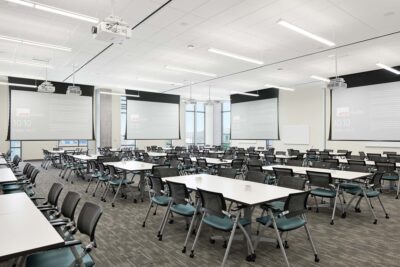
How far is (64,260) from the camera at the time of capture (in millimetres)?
2256

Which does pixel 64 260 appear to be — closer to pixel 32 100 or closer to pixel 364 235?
pixel 364 235

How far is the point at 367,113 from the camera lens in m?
11.6

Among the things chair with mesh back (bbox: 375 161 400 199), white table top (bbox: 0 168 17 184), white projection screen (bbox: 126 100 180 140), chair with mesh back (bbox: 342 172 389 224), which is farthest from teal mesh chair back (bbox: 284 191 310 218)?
white projection screen (bbox: 126 100 180 140)

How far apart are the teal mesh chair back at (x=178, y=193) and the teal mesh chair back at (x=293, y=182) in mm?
1646

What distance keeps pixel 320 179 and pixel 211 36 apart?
4.57 meters

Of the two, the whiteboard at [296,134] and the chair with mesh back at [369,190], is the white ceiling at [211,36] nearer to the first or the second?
the whiteboard at [296,134]

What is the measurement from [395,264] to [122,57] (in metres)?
9.03

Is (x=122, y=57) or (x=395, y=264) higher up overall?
(x=122, y=57)

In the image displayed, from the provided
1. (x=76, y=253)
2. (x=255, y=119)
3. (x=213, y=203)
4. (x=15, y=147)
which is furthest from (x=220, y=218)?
Answer: (x=15, y=147)

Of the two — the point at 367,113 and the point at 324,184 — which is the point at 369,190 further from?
the point at 367,113

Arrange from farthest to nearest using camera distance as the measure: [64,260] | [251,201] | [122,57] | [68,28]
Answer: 1. [122,57]
2. [68,28]
3. [251,201]
4. [64,260]

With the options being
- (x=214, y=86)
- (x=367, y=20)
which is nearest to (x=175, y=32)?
(x=367, y=20)

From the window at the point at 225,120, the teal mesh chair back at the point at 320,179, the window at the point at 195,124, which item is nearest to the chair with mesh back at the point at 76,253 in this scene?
the teal mesh chair back at the point at 320,179

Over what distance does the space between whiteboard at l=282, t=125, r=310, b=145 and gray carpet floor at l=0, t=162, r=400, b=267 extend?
8.97m
